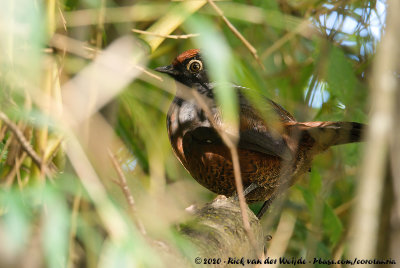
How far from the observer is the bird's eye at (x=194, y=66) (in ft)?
11.9

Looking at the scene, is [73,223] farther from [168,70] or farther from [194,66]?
[194,66]

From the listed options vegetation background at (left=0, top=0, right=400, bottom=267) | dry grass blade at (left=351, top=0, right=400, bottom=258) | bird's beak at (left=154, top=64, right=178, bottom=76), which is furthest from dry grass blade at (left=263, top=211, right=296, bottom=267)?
dry grass blade at (left=351, top=0, right=400, bottom=258)

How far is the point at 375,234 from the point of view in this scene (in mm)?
1002

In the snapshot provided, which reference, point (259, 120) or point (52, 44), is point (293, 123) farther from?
point (52, 44)

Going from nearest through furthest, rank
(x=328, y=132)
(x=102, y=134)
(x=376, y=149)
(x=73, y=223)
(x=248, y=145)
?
(x=376, y=149) < (x=73, y=223) < (x=102, y=134) < (x=328, y=132) < (x=248, y=145)

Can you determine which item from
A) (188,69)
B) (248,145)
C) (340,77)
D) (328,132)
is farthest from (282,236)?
(188,69)

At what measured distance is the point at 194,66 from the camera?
143 inches

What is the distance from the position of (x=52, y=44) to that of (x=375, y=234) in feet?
4.92

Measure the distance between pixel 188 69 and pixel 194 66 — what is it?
54 millimetres

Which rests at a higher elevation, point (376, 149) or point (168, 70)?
point (376, 149)

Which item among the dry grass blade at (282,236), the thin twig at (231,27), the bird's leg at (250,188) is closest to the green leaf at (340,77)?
the thin twig at (231,27)

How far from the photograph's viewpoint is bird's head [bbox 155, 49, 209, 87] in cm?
358

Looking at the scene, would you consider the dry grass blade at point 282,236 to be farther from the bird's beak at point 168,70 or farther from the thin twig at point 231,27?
the bird's beak at point 168,70

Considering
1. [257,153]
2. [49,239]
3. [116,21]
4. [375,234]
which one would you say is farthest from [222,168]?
[375,234]
